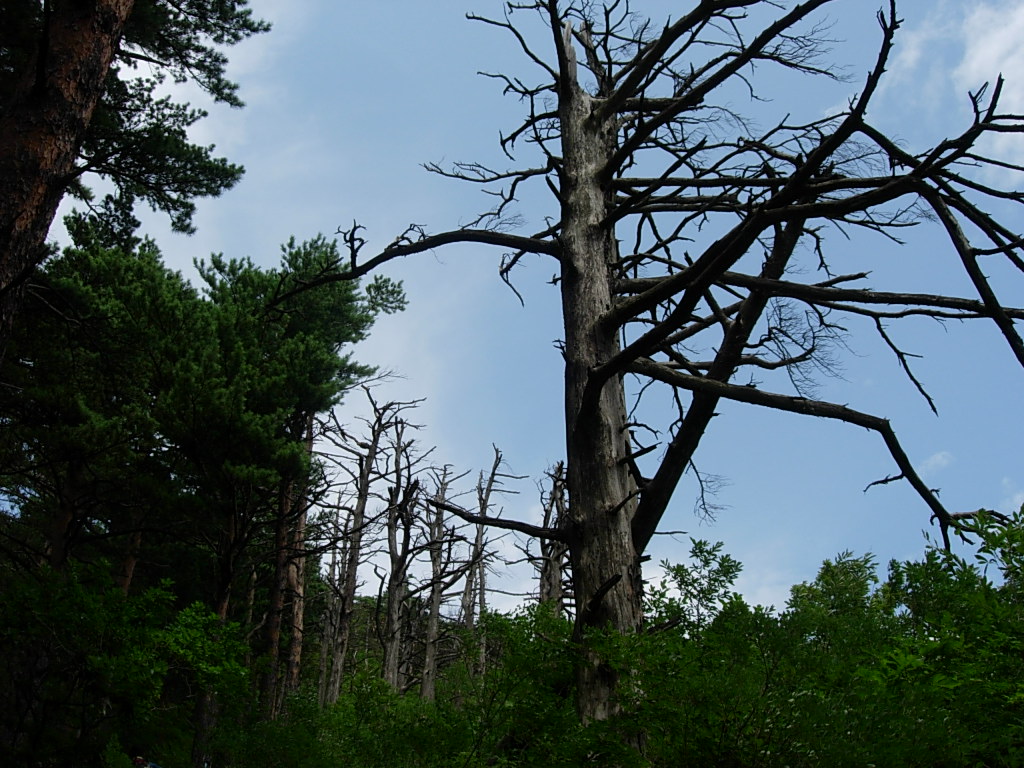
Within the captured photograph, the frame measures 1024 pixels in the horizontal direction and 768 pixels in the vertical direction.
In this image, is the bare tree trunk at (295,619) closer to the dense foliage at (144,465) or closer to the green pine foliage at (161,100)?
the dense foliage at (144,465)

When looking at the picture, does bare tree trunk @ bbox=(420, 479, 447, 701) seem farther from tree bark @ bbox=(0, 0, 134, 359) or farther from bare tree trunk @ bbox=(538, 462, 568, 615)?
tree bark @ bbox=(0, 0, 134, 359)

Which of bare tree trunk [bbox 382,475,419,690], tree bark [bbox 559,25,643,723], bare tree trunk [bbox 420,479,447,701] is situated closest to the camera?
tree bark [bbox 559,25,643,723]

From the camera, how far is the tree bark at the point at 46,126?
4.97 meters

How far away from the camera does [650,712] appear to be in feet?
8.56

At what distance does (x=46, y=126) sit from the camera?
533cm

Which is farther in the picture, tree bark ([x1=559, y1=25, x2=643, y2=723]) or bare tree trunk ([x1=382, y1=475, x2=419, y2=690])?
bare tree trunk ([x1=382, y1=475, x2=419, y2=690])

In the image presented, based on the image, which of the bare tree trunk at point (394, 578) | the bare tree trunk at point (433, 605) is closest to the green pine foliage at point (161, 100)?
the bare tree trunk at point (394, 578)

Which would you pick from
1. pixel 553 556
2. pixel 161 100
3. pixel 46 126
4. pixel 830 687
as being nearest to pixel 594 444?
pixel 830 687

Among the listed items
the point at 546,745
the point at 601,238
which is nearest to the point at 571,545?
the point at 546,745

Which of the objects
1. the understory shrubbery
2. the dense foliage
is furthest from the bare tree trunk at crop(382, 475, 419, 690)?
the understory shrubbery

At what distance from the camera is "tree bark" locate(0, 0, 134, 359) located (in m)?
4.97

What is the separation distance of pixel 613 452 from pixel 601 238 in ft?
5.22

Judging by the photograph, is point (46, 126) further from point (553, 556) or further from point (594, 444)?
point (553, 556)

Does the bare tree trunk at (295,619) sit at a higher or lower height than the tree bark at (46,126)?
lower
